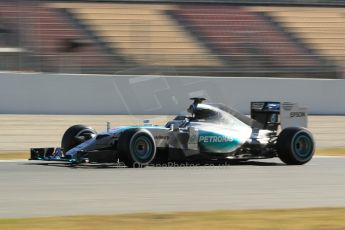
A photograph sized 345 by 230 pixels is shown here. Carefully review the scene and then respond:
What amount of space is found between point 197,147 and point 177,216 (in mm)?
5066

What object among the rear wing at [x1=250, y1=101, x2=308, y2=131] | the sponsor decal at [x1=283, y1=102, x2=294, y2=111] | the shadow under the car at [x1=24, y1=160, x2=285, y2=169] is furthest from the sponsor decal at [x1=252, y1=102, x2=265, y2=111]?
the shadow under the car at [x1=24, y1=160, x2=285, y2=169]

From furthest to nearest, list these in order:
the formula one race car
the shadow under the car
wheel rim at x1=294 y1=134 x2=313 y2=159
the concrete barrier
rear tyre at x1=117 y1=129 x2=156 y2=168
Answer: the concrete barrier → wheel rim at x1=294 y1=134 x2=313 y2=159 → the shadow under the car → the formula one race car → rear tyre at x1=117 y1=129 x2=156 y2=168

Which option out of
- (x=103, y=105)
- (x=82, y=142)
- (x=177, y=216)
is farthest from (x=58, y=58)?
(x=177, y=216)

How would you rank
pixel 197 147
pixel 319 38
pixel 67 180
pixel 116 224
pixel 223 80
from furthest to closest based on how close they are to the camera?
1. pixel 319 38
2. pixel 223 80
3. pixel 197 147
4. pixel 67 180
5. pixel 116 224

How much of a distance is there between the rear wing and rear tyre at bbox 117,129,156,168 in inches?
95.4

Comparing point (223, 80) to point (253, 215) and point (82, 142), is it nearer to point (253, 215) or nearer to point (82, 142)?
point (82, 142)

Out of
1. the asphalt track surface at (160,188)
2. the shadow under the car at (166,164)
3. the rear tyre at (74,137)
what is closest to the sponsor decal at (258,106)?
the shadow under the car at (166,164)

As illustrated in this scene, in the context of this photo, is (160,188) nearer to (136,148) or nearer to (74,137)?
(136,148)

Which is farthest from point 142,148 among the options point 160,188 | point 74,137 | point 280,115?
point 280,115

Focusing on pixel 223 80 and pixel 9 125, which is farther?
pixel 223 80

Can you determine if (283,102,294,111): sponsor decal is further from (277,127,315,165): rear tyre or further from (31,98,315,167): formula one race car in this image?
(277,127,315,165): rear tyre

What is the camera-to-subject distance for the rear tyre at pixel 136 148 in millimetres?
10938

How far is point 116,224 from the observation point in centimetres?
623

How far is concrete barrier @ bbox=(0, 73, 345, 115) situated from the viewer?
60.3 ft
